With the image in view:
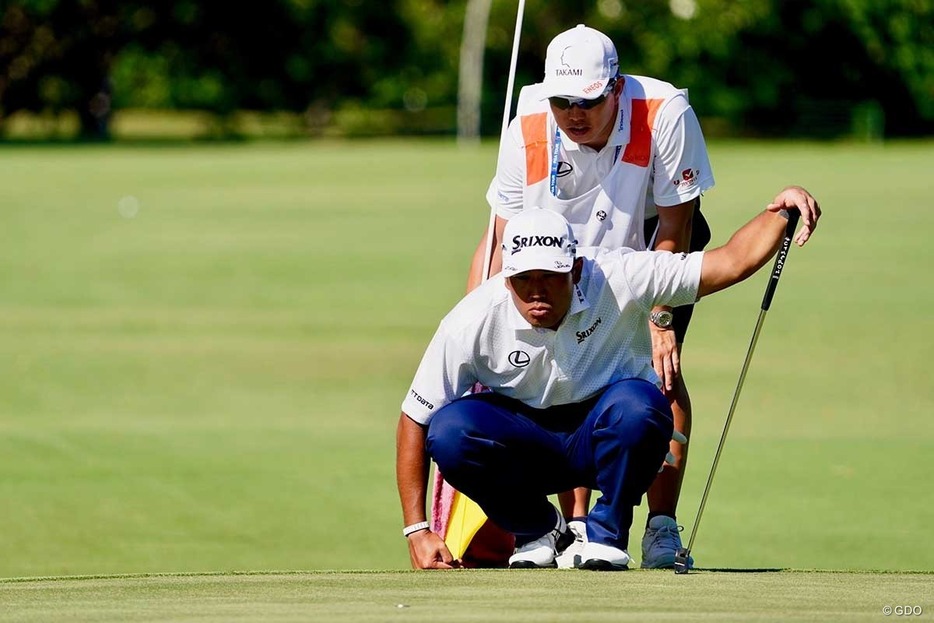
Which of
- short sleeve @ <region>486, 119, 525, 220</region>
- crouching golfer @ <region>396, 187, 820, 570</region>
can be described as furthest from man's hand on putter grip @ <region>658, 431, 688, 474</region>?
short sleeve @ <region>486, 119, 525, 220</region>

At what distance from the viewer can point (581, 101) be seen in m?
5.82

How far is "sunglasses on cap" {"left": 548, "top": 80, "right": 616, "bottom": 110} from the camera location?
19.1 ft

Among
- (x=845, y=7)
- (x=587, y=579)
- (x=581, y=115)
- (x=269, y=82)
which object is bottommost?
(x=269, y=82)

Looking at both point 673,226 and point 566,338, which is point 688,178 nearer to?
point 673,226

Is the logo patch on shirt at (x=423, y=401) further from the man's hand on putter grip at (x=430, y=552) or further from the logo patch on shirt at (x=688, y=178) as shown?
the logo patch on shirt at (x=688, y=178)

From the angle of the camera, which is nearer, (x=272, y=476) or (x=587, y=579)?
(x=587, y=579)

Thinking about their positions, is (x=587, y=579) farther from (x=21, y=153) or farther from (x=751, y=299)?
(x=21, y=153)

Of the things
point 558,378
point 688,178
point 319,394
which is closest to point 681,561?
point 558,378

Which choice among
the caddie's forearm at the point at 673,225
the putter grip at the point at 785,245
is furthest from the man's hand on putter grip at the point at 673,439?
the caddie's forearm at the point at 673,225

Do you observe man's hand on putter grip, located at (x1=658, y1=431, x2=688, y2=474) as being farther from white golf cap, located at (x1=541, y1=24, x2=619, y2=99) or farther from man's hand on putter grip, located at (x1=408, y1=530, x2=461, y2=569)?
white golf cap, located at (x1=541, y1=24, x2=619, y2=99)

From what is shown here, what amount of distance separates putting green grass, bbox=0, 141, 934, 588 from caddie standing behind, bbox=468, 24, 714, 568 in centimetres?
133

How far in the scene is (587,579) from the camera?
5.14m

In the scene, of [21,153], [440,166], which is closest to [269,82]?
[21,153]

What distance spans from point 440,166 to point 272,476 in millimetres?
26767
